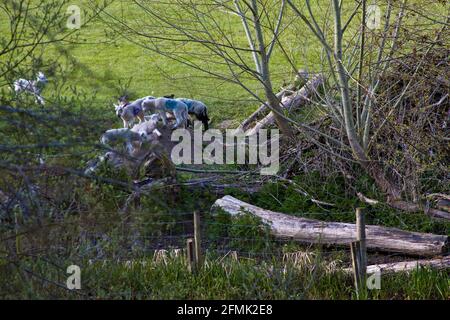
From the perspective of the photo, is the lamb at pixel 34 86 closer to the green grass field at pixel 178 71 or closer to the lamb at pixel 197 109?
the green grass field at pixel 178 71

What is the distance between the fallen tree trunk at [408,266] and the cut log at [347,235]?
9.9 inches

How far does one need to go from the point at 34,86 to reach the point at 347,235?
4255 mm

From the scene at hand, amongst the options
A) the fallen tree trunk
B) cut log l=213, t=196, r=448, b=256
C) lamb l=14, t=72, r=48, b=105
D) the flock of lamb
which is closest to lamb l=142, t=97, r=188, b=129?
the flock of lamb


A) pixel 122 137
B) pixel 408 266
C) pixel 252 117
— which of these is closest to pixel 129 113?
pixel 252 117

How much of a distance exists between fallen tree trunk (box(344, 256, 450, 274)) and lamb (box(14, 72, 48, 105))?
11.9ft

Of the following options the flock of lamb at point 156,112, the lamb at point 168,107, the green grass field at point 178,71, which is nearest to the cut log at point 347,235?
the green grass field at point 178,71

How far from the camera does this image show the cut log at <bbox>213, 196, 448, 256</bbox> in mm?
9258

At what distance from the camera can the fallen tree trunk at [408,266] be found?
28.7ft

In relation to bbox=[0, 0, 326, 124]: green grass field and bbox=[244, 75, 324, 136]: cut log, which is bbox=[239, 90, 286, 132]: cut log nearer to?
bbox=[244, 75, 324, 136]: cut log

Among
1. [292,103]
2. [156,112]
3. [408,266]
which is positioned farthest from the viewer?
[156,112]

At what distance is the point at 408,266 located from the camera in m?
8.91

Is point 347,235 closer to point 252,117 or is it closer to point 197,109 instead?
point 252,117
